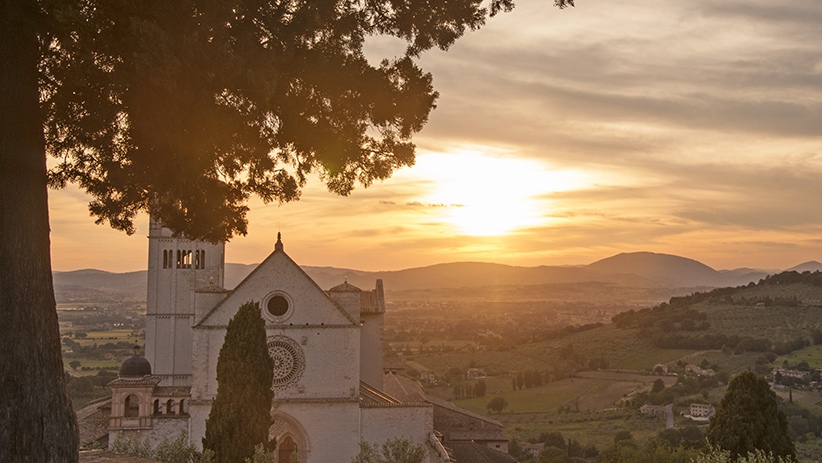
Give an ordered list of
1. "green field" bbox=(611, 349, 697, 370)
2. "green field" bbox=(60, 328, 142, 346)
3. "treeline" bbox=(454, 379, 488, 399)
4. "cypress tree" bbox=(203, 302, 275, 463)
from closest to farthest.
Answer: "cypress tree" bbox=(203, 302, 275, 463), "treeline" bbox=(454, 379, 488, 399), "green field" bbox=(611, 349, 697, 370), "green field" bbox=(60, 328, 142, 346)

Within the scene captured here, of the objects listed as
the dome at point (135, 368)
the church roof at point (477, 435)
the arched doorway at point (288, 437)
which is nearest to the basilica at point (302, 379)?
the arched doorway at point (288, 437)

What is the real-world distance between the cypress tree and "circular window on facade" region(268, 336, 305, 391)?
355 cm

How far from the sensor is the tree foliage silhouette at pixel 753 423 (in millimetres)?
24578

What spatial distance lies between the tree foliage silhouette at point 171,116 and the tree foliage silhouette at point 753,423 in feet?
66.2

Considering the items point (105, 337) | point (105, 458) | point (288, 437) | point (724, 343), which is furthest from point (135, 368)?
point (105, 337)

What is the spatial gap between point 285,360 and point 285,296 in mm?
2425

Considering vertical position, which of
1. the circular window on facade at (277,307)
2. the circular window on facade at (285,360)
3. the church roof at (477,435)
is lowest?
the church roof at (477,435)

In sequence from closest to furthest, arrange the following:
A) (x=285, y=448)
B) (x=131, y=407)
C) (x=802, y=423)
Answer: (x=285, y=448) < (x=131, y=407) < (x=802, y=423)

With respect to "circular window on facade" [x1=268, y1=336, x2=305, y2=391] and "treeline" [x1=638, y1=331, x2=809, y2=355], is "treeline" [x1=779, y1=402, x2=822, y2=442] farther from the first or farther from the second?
"circular window on facade" [x1=268, y1=336, x2=305, y2=391]

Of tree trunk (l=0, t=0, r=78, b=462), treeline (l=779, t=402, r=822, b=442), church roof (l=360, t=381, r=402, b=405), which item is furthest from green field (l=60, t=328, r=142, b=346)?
tree trunk (l=0, t=0, r=78, b=462)

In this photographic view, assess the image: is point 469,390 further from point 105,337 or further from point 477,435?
point 105,337

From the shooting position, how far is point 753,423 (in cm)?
2488

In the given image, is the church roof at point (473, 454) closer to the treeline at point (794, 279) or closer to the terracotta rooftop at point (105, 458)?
the terracotta rooftop at point (105, 458)

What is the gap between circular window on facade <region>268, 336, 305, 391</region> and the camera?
25484mm
